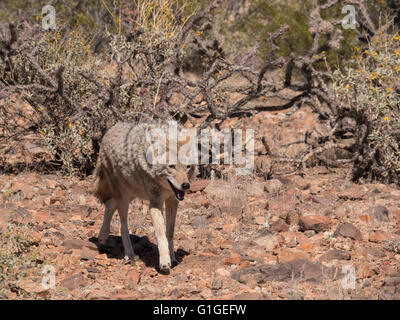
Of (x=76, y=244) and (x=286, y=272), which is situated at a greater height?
(x=76, y=244)

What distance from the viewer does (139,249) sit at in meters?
6.84

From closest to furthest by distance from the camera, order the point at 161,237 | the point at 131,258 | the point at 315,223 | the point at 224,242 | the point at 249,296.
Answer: the point at 249,296 → the point at 161,237 → the point at 131,258 → the point at 224,242 → the point at 315,223

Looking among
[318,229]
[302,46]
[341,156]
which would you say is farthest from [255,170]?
[302,46]

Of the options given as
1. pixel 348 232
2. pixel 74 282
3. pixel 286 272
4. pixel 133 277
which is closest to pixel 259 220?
pixel 348 232

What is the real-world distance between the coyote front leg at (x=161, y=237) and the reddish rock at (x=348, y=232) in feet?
7.53

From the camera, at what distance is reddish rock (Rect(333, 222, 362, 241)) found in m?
7.02

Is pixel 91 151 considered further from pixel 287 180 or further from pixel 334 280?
pixel 334 280

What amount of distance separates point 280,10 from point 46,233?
11.0 m

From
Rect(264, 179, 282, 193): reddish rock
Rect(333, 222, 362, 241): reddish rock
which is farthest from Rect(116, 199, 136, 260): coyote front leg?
Rect(264, 179, 282, 193): reddish rock

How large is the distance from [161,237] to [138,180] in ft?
2.09

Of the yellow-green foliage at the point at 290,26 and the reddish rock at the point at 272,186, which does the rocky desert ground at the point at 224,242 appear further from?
the yellow-green foliage at the point at 290,26

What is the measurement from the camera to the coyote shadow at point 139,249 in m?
6.53

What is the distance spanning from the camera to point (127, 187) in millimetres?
6371

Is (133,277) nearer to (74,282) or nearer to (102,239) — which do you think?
(74,282)
